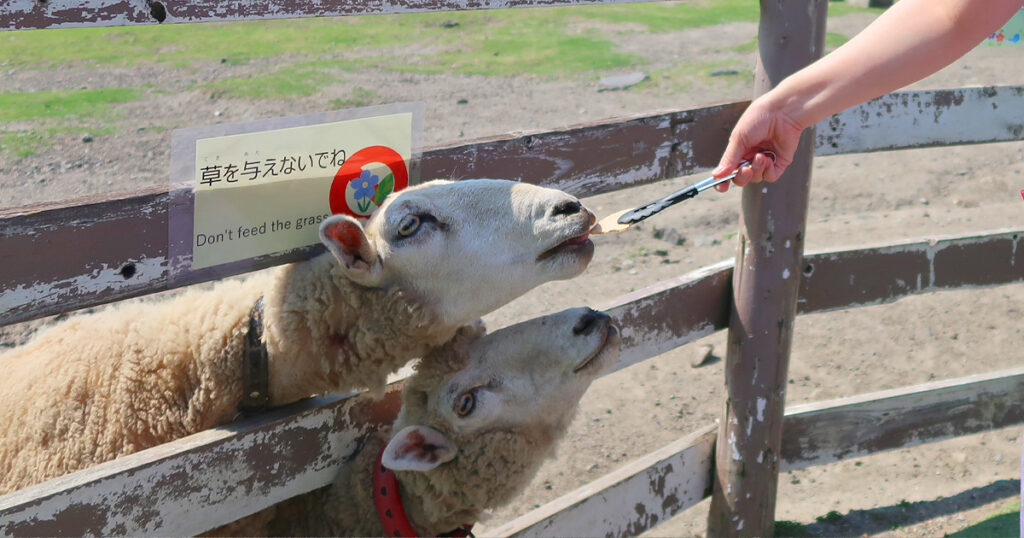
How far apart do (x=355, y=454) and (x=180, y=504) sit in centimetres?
53

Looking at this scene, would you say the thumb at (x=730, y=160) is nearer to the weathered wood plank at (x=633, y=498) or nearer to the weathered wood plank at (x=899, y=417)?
the weathered wood plank at (x=633, y=498)

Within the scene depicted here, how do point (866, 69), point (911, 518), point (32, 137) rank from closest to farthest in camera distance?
point (866, 69) < point (911, 518) < point (32, 137)

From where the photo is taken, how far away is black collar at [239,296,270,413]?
87.9 inches

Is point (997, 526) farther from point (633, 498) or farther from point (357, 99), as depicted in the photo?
point (357, 99)

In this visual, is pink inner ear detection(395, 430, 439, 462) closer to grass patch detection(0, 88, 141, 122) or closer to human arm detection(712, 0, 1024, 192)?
human arm detection(712, 0, 1024, 192)

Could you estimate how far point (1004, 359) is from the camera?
5.07 metres

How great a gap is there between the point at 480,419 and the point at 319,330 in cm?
50

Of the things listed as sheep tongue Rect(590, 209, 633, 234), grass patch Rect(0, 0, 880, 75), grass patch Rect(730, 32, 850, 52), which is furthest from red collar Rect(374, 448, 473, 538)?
grass patch Rect(730, 32, 850, 52)

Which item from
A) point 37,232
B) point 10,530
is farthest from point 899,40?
point 10,530

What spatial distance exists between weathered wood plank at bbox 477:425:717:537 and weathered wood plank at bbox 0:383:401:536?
0.71 metres

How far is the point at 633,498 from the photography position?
10.5 feet

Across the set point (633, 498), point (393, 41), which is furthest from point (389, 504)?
point (393, 41)

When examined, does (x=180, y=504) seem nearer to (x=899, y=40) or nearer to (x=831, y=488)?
(x=899, y=40)

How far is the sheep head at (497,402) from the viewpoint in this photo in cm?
241
